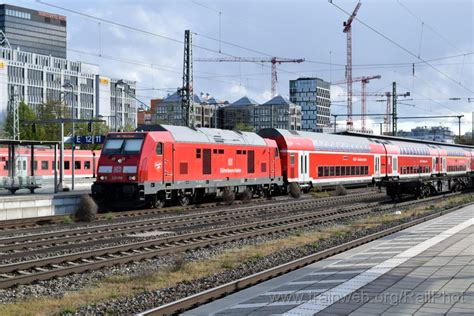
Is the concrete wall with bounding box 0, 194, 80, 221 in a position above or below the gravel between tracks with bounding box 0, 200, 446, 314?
above

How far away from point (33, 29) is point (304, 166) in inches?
5594

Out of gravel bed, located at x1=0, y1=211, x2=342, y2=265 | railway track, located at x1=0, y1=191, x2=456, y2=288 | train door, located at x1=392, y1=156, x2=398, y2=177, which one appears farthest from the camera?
train door, located at x1=392, y1=156, x2=398, y2=177

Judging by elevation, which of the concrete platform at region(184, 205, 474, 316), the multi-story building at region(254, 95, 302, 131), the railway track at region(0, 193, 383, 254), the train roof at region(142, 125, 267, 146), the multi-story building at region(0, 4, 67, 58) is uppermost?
the multi-story building at region(0, 4, 67, 58)

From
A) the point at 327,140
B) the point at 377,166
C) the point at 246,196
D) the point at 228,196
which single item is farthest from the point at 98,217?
the point at 377,166

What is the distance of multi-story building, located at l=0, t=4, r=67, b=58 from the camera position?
15412cm

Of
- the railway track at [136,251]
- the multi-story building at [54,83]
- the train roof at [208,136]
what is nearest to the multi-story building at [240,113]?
the multi-story building at [54,83]

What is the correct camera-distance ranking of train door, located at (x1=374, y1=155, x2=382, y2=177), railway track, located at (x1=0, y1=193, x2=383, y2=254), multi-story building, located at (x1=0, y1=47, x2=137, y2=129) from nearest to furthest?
1. railway track, located at (x1=0, y1=193, x2=383, y2=254)
2. train door, located at (x1=374, y1=155, x2=382, y2=177)
3. multi-story building, located at (x1=0, y1=47, x2=137, y2=129)

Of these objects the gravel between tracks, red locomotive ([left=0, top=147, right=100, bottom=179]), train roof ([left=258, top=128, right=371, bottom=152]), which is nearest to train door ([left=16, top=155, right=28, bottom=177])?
red locomotive ([left=0, top=147, right=100, bottom=179])

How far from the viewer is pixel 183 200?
27.2m

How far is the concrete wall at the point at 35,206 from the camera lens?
22.6 metres

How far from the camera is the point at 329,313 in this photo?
726cm

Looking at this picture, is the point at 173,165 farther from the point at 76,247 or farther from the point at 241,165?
the point at 76,247

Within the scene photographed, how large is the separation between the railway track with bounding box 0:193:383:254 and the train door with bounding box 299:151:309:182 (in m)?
6.31

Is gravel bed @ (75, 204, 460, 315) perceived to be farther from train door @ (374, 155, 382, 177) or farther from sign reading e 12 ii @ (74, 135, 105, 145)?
train door @ (374, 155, 382, 177)
